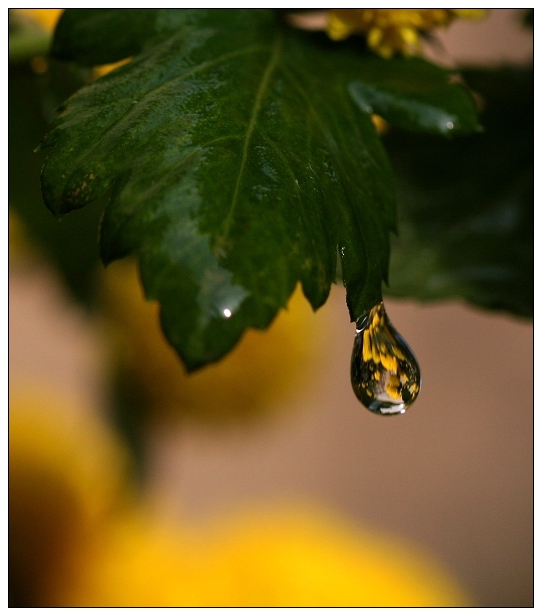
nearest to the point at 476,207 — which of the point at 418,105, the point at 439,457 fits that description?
the point at 418,105

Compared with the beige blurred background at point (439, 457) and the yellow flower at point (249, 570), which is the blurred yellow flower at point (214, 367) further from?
the beige blurred background at point (439, 457)

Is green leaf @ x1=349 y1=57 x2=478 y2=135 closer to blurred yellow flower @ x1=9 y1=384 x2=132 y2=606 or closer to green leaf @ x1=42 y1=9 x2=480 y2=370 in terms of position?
green leaf @ x1=42 y1=9 x2=480 y2=370

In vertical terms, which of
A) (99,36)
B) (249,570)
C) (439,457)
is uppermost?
(99,36)

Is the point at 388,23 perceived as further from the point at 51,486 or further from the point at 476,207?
the point at 51,486

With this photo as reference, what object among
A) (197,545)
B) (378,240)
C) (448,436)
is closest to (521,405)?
(448,436)

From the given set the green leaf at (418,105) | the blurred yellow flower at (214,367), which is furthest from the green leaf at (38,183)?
the green leaf at (418,105)

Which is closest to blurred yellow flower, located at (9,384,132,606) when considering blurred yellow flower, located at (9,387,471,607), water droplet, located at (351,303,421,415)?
blurred yellow flower, located at (9,387,471,607)
